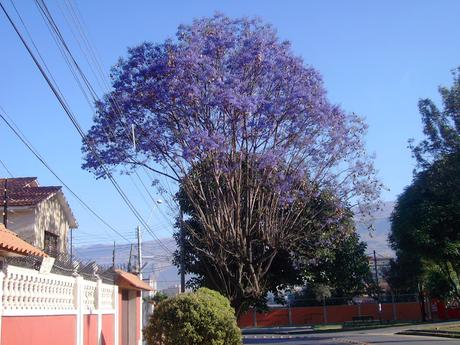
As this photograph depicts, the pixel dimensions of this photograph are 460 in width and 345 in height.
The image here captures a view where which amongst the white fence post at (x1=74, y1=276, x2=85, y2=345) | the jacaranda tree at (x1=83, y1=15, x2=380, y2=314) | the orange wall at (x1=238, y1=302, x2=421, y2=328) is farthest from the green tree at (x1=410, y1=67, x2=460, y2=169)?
the orange wall at (x1=238, y1=302, x2=421, y2=328)

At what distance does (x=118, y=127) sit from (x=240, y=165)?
13.9 ft

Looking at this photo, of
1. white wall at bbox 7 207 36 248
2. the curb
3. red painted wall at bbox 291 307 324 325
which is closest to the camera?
white wall at bbox 7 207 36 248

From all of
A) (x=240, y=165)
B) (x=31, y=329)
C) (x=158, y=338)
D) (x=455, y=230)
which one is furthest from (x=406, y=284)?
(x=31, y=329)

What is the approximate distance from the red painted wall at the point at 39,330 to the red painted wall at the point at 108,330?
9.29 ft

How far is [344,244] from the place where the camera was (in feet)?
115

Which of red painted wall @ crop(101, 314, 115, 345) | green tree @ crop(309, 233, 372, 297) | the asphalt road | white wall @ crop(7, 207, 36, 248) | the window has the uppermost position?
white wall @ crop(7, 207, 36, 248)

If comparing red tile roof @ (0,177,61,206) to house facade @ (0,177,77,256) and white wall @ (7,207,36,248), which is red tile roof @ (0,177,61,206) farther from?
white wall @ (7,207,36,248)

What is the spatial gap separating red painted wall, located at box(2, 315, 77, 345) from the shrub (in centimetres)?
303

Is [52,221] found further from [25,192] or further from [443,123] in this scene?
[443,123]

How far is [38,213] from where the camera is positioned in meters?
23.9

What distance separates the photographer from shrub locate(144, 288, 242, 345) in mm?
14289

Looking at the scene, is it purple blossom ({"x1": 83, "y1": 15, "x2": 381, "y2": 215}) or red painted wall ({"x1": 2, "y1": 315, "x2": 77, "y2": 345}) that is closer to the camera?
red painted wall ({"x1": 2, "y1": 315, "x2": 77, "y2": 345})

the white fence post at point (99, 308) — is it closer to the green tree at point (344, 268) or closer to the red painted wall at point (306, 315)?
the green tree at point (344, 268)

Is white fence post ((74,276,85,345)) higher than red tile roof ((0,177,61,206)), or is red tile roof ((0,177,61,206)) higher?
red tile roof ((0,177,61,206))
